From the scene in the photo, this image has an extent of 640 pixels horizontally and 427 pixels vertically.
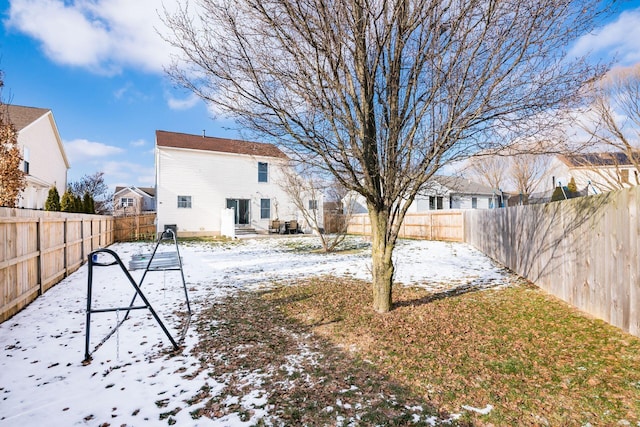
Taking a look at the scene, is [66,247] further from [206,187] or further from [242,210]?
[242,210]

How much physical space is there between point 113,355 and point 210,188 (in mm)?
18023

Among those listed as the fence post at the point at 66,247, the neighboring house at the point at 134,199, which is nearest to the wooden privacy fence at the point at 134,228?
the fence post at the point at 66,247

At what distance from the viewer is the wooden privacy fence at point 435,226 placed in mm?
17462

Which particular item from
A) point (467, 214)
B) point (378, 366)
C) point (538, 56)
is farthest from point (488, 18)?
point (467, 214)

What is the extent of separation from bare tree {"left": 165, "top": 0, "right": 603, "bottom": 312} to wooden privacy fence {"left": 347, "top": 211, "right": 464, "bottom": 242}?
46.9 feet

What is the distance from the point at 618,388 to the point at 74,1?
1303cm

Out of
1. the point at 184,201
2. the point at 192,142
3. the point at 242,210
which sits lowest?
the point at 242,210

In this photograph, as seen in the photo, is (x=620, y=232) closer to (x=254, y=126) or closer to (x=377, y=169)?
(x=377, y=169)

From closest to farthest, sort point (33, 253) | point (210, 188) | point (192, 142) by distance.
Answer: point (33, 253)
point (210, 188)
point (192, 142)

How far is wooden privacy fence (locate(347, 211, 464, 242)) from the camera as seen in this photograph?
17462 millimetres

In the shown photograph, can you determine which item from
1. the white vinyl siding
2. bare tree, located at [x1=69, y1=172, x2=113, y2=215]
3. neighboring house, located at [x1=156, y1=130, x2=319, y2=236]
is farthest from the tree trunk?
bare tree, located at [x1=69, y1=172, x2=113, y2=215]

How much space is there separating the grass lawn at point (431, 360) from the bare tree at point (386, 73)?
52.6 inches

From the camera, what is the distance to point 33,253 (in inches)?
237

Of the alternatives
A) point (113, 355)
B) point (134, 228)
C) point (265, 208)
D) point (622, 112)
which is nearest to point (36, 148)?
point (134, 228)
